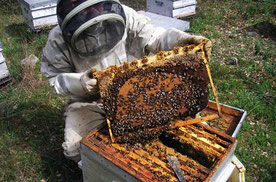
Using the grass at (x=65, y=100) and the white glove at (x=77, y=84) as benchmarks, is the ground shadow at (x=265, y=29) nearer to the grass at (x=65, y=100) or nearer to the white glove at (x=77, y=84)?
the grass at (x=65, y=100)

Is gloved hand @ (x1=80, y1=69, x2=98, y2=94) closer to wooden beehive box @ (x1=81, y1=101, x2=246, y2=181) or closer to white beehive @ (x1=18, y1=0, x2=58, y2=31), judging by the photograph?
wooden beehive box @ (x1=81, y1=101, x2=246, y2=181)

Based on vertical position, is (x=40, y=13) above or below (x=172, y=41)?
above

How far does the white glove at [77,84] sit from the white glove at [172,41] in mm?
1016

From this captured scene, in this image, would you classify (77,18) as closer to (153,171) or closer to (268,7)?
(153,171)

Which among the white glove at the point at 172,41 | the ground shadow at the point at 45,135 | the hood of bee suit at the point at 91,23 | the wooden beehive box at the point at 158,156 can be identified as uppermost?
the hood of bee suit at the point at 91,23

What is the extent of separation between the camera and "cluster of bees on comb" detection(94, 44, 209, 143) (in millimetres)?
2188

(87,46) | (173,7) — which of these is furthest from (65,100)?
(173,7)

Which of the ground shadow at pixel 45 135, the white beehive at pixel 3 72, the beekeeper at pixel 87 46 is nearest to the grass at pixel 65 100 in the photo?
the ground shadow at pixel 45 135

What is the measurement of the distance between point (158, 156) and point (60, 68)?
1697mm

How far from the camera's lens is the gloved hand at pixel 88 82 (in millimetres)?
2277

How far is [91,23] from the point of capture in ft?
7.71

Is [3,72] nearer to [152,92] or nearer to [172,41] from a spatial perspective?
[172,41]

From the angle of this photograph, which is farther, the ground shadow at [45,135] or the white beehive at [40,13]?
the white beehive at [40,13]

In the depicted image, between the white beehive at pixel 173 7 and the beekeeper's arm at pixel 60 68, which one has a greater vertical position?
the white beehive at pixel 173 7
